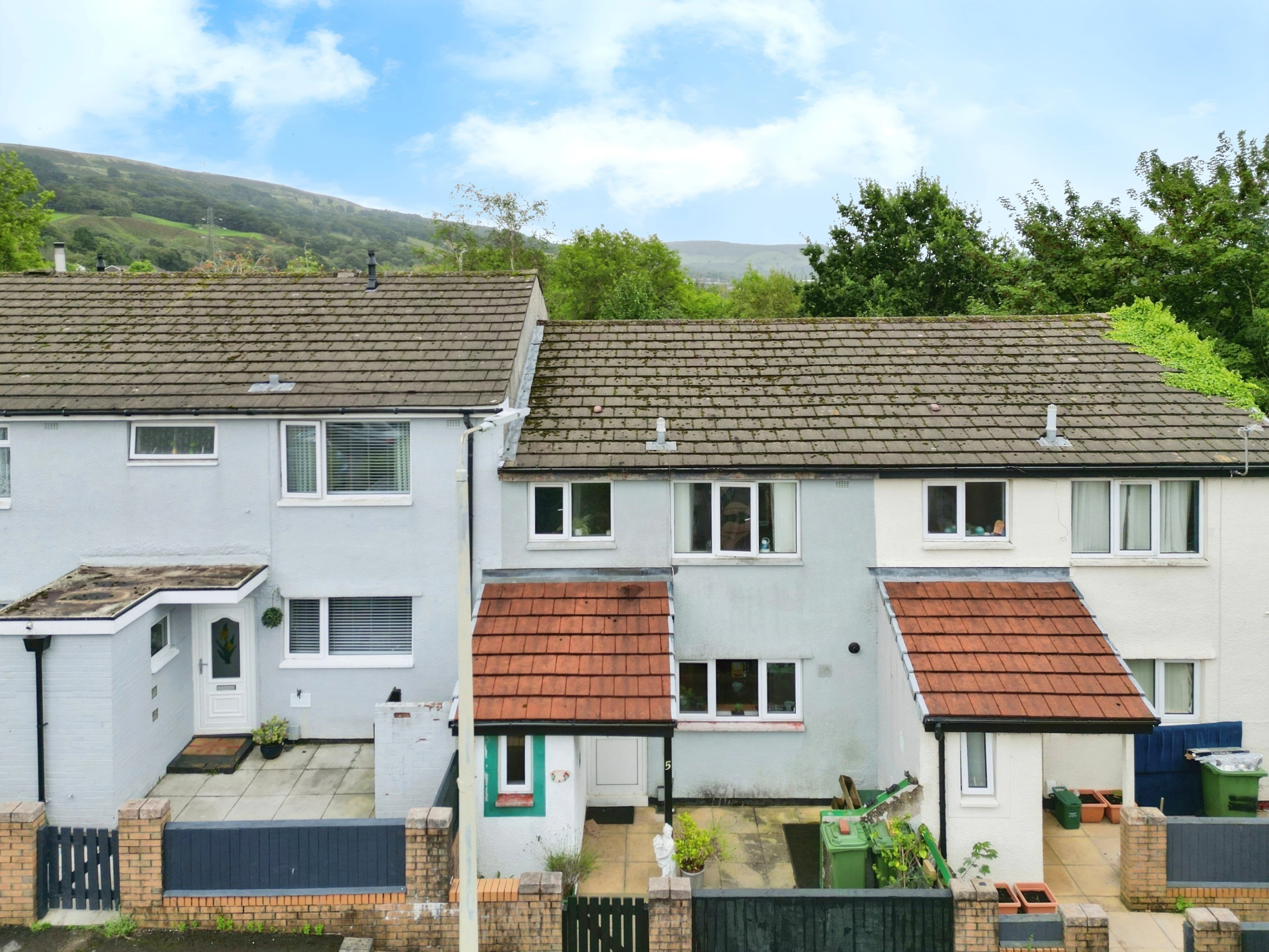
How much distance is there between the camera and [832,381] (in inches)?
631

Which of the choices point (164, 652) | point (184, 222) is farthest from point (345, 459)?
point (184, 222)

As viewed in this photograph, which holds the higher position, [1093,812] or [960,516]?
[960,516]

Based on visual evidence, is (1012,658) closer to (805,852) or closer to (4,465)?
(805,852)

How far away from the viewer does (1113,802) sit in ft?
44.4

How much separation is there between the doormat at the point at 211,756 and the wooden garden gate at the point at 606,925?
7.10 meters

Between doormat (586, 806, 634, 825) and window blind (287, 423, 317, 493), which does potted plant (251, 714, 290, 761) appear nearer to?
window blind (287, 423, 317, 493)

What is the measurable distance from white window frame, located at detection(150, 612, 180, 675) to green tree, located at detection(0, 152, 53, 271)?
30.0 meters

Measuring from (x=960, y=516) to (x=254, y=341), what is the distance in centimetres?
1309

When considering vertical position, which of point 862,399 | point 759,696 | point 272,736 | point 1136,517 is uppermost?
point 862,399

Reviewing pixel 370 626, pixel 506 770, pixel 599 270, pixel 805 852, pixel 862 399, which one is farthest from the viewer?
pixel 599 270

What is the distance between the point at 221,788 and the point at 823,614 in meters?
9.94

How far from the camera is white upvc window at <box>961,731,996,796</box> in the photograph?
11.8m

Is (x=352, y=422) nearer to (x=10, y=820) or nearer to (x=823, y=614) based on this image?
(x=10, y=820)

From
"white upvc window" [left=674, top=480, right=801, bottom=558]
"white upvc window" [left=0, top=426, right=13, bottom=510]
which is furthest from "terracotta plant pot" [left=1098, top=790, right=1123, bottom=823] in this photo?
"white upvc window" [left=0, top=426, right=13, bottom=510]
